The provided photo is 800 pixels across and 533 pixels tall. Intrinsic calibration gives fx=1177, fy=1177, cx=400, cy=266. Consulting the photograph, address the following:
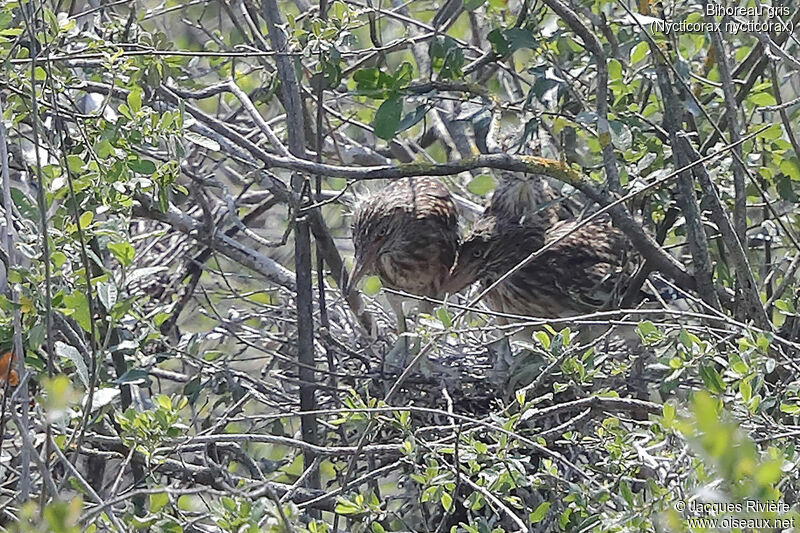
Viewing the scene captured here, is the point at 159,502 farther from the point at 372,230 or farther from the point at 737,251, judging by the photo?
the point at 372,230

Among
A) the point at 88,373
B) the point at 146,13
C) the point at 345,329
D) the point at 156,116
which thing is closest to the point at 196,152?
the point at 146,13

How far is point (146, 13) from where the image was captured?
4129 millimetres

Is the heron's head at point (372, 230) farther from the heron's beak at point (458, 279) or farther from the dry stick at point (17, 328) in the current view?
the dry stick at point (17, 328)

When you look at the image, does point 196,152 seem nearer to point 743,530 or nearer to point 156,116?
point 156,116

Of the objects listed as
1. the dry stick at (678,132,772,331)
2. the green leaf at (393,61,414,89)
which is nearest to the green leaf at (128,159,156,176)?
the green leaf at (393,61,414,89)

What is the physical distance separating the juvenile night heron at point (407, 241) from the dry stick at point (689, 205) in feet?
5.02

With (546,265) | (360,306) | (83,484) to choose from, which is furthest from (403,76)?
(83,484)

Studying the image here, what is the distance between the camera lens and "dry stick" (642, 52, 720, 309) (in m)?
3.26

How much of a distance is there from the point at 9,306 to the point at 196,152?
1930mm

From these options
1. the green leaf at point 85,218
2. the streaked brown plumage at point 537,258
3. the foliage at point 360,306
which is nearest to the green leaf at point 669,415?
the foliage at point 360,306

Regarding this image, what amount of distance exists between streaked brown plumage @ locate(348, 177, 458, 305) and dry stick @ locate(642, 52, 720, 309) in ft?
5.01

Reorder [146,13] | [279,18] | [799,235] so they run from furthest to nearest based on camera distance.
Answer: [146,13]
[799,235]
[279,18]

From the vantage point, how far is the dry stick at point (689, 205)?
326cm

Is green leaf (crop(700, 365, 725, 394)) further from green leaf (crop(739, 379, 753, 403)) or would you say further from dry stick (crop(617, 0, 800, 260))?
dry stick (crop(617, 0, 800, 260))
